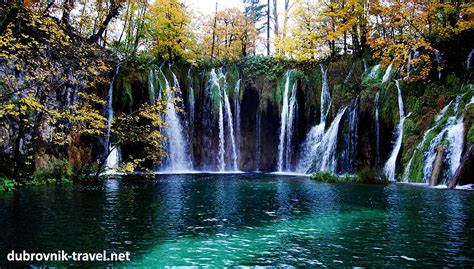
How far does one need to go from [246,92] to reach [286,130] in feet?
16.4

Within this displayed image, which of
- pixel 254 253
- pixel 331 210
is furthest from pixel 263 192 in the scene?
pixel 254 253

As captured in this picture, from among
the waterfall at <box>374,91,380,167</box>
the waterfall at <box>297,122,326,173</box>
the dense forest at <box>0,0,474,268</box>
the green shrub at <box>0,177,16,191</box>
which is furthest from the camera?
the waterfall at <box>297,122,326,173</box>

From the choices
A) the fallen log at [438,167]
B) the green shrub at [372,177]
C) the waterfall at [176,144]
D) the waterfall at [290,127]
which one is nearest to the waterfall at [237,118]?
the waterfall at [176,144]

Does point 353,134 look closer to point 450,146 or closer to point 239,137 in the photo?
point 450,146

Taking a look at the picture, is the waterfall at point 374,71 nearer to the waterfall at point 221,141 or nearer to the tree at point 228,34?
the waterfall at point 221,141

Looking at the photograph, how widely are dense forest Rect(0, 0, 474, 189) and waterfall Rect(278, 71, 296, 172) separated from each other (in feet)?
0.27

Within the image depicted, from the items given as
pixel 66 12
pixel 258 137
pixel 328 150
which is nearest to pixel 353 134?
pixel 328 150

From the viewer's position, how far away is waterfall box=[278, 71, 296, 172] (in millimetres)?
26344

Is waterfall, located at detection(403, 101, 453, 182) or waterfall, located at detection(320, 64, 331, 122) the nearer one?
waterfall, located at detection(403, 101, 453, 182)

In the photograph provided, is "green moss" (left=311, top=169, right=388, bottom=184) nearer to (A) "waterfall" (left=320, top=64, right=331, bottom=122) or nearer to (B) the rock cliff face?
(B) the rock cliff face

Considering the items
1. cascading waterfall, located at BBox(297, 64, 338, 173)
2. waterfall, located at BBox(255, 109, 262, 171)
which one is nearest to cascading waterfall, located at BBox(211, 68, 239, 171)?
waterfall, located at BBox(255, 109, 262, 171)

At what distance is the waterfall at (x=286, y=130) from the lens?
26.3m

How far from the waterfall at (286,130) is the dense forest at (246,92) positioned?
0.08 meters

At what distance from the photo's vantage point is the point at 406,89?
19047 mm
